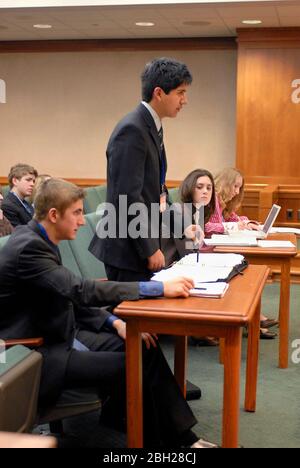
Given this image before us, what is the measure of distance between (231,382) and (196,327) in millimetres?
210

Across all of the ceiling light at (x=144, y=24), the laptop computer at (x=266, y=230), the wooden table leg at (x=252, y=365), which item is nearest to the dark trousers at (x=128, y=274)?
the wooden table leg at (x=252, y=365)

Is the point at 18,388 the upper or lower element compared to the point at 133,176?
lower

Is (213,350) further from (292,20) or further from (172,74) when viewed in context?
(292,20)

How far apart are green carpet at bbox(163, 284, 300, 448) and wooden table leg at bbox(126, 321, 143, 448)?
0.60m

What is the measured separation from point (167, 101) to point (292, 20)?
13.7 ft

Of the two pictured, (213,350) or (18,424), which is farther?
(213,350)

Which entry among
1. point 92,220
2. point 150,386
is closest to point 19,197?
point 92,220

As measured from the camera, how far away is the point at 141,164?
258 centimetres

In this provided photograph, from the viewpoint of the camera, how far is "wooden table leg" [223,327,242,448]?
6.75 ft

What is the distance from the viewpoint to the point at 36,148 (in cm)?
815

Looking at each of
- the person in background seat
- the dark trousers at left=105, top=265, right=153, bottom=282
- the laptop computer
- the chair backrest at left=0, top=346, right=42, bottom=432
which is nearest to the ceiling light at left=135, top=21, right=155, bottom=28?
the person in background seat

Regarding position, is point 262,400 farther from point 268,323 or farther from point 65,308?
point 65,308

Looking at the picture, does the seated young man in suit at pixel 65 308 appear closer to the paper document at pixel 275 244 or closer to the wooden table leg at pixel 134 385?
the wooden table leg at pixel 134 385
